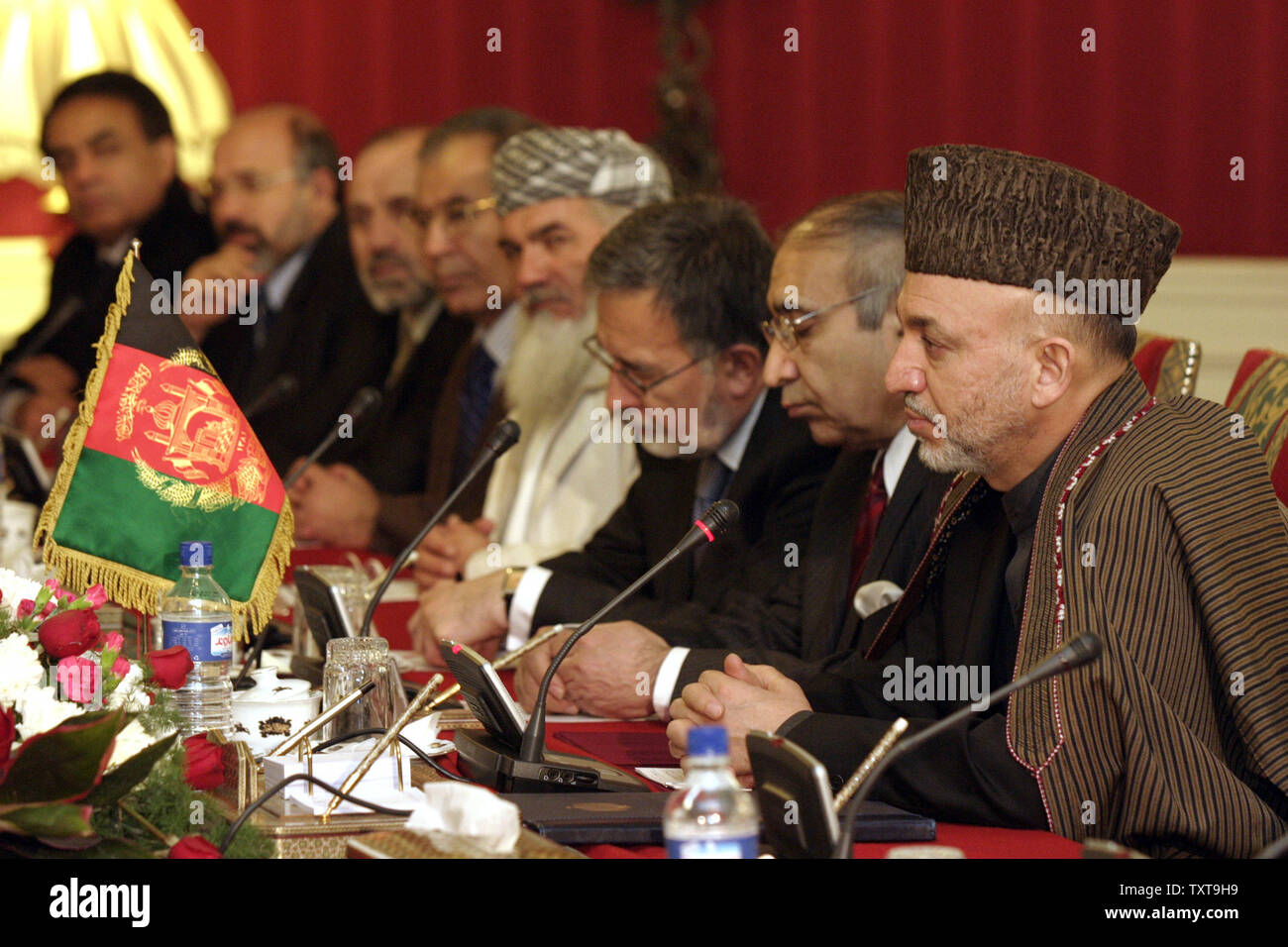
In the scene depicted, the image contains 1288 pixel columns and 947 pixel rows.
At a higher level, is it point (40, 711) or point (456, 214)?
point (456, 214)

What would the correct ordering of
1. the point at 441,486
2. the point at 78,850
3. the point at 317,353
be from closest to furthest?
1. the point at 78,850
2. the point at 441,486
3. the point at 317,353

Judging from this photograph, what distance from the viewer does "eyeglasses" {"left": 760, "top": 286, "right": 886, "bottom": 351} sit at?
104 inches

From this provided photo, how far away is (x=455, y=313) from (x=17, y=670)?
330 centimetres

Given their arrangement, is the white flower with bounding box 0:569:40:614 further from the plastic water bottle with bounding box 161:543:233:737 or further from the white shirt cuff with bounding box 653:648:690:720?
the white shirt cuff with bounding box 653:648:690:720

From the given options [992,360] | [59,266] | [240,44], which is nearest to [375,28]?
[240,44]

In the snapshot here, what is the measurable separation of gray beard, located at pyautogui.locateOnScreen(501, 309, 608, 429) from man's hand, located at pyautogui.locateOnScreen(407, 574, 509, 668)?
40.8 inches

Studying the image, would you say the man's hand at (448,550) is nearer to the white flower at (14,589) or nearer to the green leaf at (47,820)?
the white flower at (14,589)

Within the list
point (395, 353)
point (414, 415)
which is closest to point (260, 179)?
point (395, 353)

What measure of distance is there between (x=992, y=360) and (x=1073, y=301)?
12 cm

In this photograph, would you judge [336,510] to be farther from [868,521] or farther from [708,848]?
[708,848]

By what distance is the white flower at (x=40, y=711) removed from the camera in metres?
1.41

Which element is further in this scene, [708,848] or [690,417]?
[690,417]

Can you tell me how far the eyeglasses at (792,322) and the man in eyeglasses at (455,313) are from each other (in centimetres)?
166

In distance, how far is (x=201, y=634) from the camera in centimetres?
209
